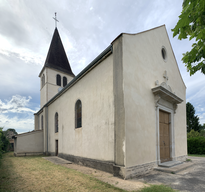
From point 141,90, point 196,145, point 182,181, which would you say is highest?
point 141,90

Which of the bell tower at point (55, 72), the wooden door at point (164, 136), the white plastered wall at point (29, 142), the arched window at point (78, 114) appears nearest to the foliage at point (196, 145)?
the wooden door at point (164, 136)

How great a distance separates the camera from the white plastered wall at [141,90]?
615cm

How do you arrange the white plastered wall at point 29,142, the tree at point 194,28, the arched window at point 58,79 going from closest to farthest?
the tree at point 194,28
the white plastered wall at point 29,142
the arched window at point 58,79

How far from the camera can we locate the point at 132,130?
615 centimetres

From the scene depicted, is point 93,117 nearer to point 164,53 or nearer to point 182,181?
point 182,181

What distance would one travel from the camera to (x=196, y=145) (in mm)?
15352

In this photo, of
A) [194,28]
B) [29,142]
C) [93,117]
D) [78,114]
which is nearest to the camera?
[194,28]

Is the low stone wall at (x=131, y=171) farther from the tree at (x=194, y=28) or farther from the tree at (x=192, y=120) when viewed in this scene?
the tree at (x=192, y=120)

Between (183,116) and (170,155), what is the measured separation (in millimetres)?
3643

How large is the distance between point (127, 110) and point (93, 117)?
261cm

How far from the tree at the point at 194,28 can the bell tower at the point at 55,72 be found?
71.9 ft

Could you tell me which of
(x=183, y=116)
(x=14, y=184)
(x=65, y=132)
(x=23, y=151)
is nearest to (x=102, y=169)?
(x=14, y=184)

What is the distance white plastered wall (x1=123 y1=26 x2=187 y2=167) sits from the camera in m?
6.15

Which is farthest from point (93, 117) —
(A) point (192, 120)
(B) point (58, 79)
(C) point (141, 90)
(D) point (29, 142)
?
(A) point (192, 120)
